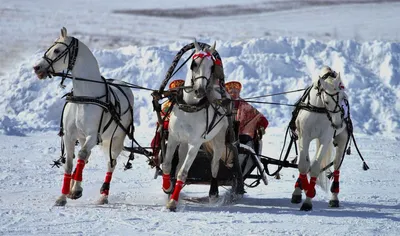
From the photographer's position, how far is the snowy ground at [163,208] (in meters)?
8.18

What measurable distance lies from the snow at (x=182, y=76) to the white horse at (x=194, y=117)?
530mm

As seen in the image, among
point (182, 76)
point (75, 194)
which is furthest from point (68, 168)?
point (182, 76)

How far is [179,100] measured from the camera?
9883mm

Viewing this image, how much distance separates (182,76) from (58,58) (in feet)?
50.0

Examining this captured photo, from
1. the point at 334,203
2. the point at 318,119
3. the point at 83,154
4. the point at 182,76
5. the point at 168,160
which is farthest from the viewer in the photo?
the point at 182,76

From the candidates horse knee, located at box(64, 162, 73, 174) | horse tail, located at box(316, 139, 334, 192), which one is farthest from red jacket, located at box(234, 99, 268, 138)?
horse knee, located at box(64, 162, 73, 174)

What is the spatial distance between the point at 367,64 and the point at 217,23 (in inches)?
422

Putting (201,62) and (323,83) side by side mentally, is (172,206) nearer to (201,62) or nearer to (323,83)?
(201,62)

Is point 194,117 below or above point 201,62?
below

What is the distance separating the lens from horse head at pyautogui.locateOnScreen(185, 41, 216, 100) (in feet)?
31.0

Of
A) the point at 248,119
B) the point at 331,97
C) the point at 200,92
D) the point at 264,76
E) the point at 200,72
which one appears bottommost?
the point at 248,119

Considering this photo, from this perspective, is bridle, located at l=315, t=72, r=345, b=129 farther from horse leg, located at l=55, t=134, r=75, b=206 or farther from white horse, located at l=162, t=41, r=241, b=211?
horse leg, located at l=55, t=134, r=75, b=206

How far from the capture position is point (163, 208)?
9750 millimetres

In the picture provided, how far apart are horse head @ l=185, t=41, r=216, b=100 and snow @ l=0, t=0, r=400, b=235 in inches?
59.8
